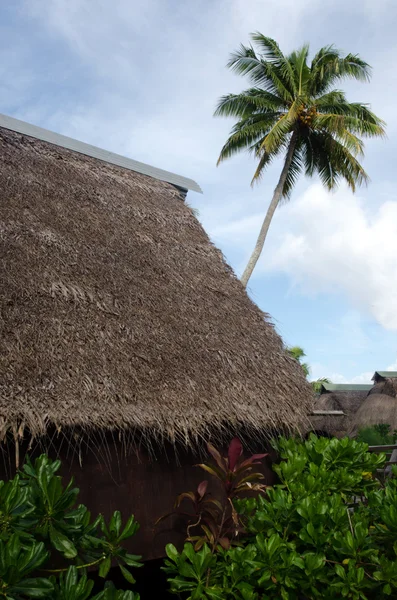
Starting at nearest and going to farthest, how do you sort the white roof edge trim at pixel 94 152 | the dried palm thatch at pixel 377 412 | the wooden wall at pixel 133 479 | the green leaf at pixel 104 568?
the green leaf at pixel 104 568 → the wooden wall at pixel 133 479 → the white roof edge trim at pixel 94 152 → the dried palm thatch at pixel 377 412

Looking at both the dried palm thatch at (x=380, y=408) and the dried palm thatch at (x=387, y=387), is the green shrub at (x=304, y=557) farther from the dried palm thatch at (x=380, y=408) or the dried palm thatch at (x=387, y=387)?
the dried palm thatch at (x=387, y=387)

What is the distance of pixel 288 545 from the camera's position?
13.5 feet

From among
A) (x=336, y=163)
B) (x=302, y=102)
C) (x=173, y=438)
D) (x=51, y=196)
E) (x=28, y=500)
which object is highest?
(x=302, y=102)

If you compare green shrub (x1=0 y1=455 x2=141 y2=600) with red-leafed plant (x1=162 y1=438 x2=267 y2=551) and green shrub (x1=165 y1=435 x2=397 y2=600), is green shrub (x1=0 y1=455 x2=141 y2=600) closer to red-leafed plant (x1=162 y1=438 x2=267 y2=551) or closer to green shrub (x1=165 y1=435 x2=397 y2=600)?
green shrub (x1=165 y1=435 x2=397 y2=600)

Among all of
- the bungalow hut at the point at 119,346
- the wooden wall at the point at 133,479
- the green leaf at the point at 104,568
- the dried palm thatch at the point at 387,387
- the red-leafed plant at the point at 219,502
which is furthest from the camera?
the dried palm thatch at the point at 387,387

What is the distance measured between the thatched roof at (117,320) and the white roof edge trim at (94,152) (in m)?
0.25

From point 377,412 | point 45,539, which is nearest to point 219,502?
point 45,539

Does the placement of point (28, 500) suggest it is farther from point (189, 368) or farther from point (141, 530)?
point (189, 368)

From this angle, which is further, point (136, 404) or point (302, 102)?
point (302, 102)

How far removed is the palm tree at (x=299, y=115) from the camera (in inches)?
599

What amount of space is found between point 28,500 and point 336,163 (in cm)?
1431

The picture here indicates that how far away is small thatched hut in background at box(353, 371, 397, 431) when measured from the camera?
57.9ft

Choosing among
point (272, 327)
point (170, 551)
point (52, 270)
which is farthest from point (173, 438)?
point (272, 327)

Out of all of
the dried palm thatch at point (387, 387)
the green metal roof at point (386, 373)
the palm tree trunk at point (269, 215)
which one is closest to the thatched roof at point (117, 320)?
the palm tree trunk at point (269, 215)
